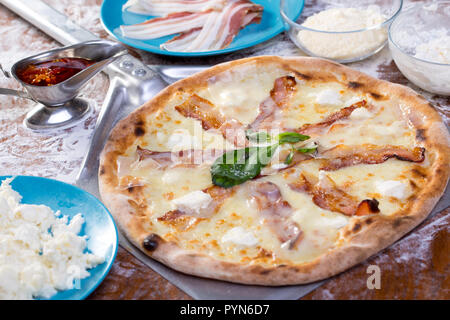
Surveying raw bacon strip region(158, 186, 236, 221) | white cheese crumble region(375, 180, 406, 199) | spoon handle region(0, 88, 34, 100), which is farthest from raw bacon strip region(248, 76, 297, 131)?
spoon handle region(0, 88, 34, 100)

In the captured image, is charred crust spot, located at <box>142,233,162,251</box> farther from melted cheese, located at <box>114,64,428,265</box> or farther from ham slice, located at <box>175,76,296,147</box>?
ham slice, located at <box>175,76,296,147</box>

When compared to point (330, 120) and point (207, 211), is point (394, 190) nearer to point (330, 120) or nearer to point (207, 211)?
point (330, 120)

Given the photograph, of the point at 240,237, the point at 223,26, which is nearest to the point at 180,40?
the point at 223,26

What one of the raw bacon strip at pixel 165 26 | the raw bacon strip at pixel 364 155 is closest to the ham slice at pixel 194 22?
the raw bacon strip at pixel 165 26

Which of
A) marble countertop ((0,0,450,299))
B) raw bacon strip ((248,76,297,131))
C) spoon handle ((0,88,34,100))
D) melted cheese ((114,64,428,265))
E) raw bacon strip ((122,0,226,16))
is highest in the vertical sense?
spoon handle ((0,88,34,100))

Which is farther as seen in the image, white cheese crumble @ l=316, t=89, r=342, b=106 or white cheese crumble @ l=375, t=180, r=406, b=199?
white cheese crumble @ l=316, t=89, r=342, b=106
